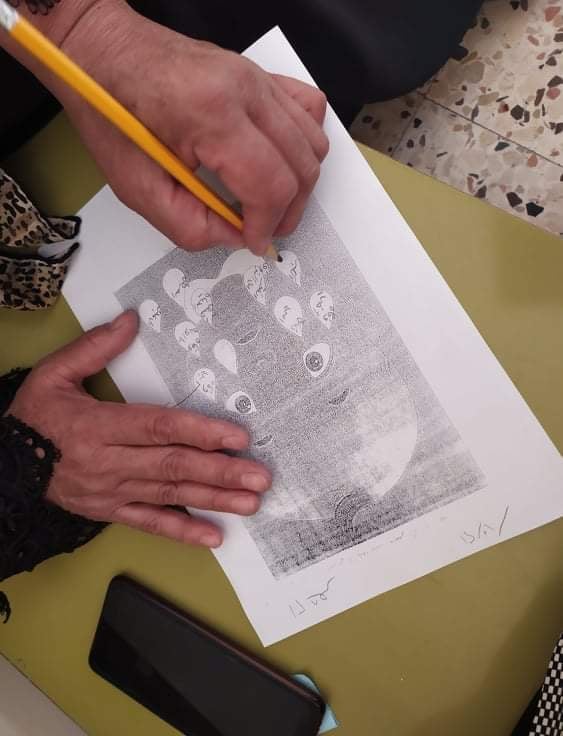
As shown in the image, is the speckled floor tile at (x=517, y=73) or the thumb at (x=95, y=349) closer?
the thumb at (x=95, y=349)

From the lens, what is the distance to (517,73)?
0.74 meters

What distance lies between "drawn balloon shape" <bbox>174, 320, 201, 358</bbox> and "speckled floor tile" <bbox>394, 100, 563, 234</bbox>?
14.8 inches

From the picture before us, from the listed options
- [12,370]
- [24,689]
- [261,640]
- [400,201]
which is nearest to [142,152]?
[400,201]

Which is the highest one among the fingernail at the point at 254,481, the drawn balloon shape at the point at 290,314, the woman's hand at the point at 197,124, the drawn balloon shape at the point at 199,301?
the woman's hand at the point at 197,124

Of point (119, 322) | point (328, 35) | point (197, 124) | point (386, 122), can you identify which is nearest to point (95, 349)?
point (119, 322)

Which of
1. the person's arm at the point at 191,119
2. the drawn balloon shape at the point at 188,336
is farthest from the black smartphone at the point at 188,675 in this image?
the person's arm at the point at 191,119

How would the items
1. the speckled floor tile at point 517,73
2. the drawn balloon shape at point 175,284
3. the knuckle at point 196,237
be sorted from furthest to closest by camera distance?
the speckled floor tile at point 517,73 → the drawn balloon shape at point 175,284 → the knuckle at point 196,237

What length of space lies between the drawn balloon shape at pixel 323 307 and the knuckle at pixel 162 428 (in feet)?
0.52

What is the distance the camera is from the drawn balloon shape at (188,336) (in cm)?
58

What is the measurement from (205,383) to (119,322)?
94 mm

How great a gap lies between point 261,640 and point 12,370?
0.36 metres

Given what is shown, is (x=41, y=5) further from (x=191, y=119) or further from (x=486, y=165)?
(x=486, y=165)

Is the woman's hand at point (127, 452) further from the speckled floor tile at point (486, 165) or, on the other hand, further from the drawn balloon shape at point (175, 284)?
the speckled floor tile at point (486, 165)

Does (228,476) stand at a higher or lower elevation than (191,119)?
lower
